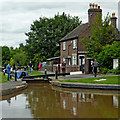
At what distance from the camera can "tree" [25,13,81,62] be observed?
168 ft

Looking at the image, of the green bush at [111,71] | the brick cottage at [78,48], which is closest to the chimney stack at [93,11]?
the brick cottage at [78,48]

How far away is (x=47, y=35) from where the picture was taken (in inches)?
2052

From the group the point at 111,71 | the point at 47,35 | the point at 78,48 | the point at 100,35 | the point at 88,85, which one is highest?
the point at 47,35

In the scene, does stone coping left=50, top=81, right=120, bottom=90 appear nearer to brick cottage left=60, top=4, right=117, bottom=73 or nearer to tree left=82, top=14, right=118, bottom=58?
tree left=82, top=14, right=118, bottom=58

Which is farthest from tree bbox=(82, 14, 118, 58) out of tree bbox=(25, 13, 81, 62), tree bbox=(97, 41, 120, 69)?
tree bbox=(25, 13, 81, 62)

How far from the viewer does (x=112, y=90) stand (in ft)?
59.2

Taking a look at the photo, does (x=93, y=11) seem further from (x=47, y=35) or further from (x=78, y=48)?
(x=47, y=35)

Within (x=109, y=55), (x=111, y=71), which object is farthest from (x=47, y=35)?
(x=111, y=71)

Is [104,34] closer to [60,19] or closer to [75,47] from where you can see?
[75,47]

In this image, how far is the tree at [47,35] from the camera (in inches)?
2016

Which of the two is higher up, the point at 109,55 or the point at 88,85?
the point at 109,55

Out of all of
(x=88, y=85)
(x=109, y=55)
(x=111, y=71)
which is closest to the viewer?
(x=88, y=85)

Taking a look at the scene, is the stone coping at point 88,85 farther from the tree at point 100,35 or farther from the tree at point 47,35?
the tree at point 47,35

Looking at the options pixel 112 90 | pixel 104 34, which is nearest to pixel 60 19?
pixel 104 34
